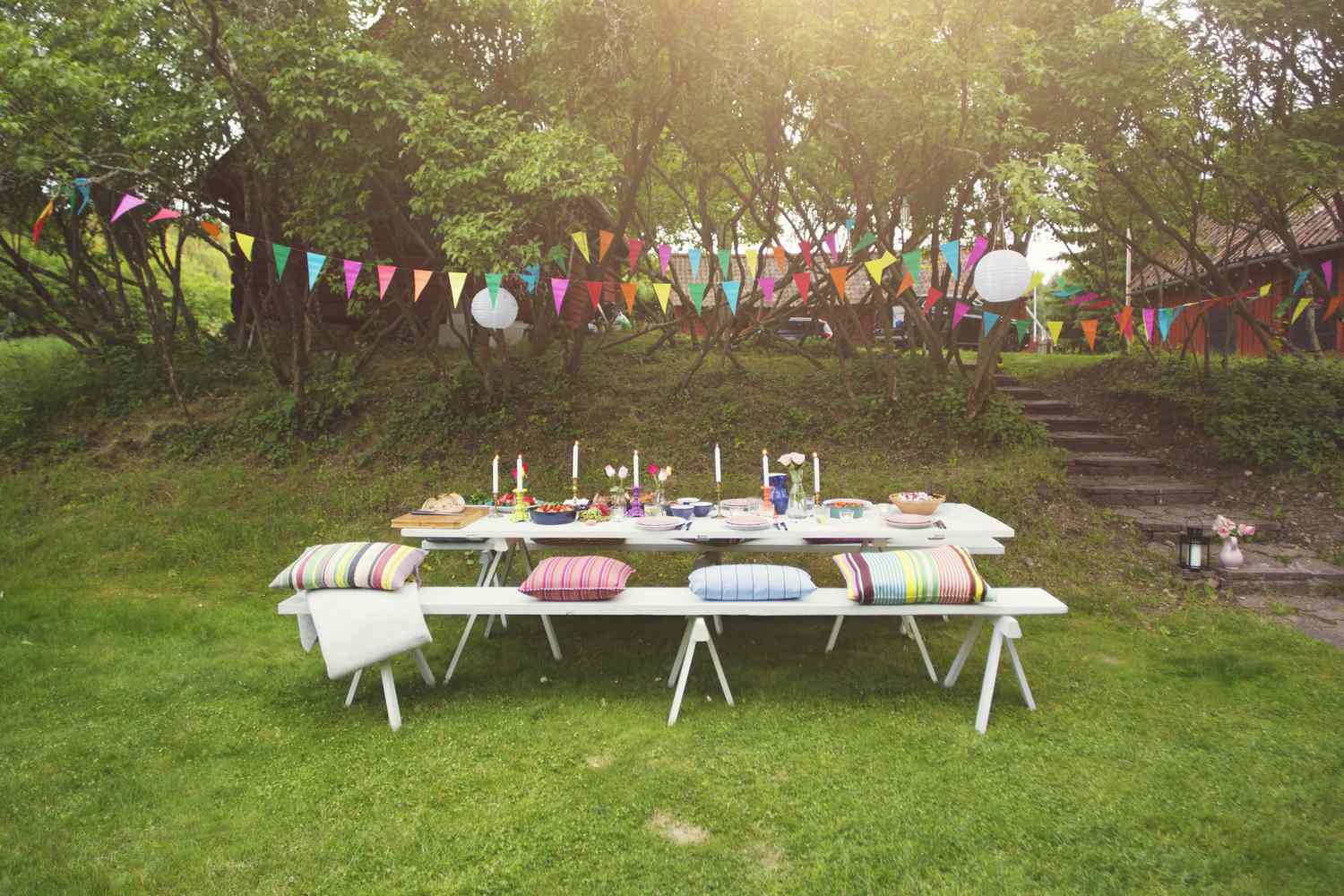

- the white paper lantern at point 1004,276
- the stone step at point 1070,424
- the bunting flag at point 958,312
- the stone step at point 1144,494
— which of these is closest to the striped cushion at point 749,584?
the white paper lantern at point 1004,276

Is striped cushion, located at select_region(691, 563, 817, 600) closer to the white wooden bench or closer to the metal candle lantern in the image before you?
the white wooden bench

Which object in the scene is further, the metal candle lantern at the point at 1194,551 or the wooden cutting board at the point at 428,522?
the metal candle lantern at the point at 1194,551

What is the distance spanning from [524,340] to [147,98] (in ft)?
14.2

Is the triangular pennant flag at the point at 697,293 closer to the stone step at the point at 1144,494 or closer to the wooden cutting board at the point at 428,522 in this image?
the stone step at the point at 1144,494

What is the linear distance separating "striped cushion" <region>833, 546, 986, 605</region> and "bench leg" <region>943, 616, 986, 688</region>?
255 mm

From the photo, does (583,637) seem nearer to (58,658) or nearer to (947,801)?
(947,801)

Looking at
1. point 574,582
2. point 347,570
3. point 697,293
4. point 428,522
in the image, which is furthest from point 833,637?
point 697,293

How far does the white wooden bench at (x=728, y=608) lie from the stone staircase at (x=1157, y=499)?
291 cm

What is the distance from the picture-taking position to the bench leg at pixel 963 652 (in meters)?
3.77

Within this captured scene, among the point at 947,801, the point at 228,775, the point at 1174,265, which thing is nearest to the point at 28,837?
the point at 228,775

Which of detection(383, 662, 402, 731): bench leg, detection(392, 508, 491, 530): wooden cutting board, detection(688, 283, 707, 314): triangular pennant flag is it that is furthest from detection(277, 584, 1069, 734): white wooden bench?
detection(688, 283, 707, 314): triangular pennant flag

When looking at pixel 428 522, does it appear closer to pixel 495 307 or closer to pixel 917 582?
pixel 495 307

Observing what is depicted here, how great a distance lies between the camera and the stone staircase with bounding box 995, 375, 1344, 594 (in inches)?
217

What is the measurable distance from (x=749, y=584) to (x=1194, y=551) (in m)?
3.89
